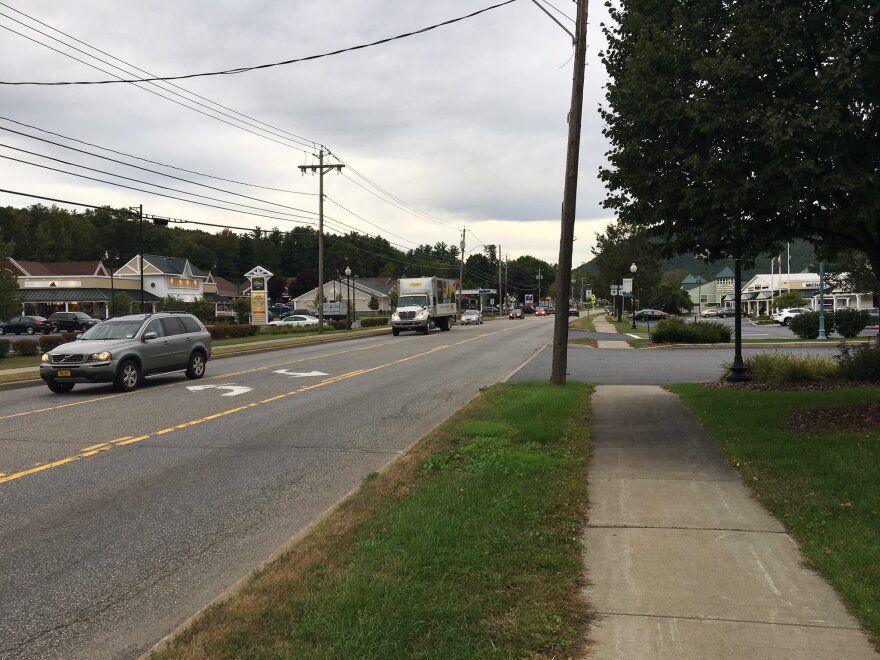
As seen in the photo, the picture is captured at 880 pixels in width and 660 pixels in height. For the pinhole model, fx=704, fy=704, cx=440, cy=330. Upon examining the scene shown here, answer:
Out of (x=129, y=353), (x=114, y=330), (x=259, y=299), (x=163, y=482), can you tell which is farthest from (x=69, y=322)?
(x=163, y=482)

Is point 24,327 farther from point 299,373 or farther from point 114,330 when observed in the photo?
point 114,330

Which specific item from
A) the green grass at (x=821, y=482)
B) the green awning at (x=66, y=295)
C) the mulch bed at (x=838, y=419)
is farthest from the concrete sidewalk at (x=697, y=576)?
the green awning at (x=66, y=295)

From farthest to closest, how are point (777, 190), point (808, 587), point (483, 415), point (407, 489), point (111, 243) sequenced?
1. point (111, 243)
2. point (483, 415)
3. point (777, 190)
4. point (407, 489)
5. point (808, 587)

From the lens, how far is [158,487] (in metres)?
7.10

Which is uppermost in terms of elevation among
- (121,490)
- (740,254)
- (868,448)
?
(740,254)

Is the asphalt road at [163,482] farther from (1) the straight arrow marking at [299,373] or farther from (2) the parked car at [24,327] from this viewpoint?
(2) the parked car at [24,327]

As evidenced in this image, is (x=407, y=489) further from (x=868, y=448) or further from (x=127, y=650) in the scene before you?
(x=868, y=448)

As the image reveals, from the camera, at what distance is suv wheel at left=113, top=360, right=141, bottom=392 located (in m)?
14.8

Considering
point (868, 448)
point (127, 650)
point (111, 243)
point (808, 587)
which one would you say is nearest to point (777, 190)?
point (868, 448)

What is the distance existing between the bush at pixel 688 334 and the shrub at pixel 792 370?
13.5 meters

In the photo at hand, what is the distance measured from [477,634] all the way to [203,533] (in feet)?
10.0

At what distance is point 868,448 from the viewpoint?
24.1 feet

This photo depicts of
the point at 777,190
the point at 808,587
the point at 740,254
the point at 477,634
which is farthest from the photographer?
the point at 740,254

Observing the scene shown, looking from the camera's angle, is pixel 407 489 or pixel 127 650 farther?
pixel 407 489
